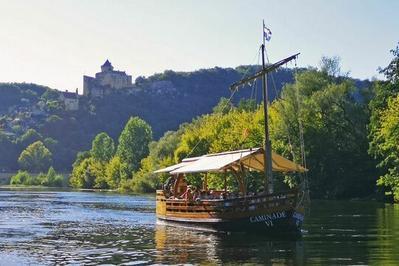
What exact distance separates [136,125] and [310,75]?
82.9m

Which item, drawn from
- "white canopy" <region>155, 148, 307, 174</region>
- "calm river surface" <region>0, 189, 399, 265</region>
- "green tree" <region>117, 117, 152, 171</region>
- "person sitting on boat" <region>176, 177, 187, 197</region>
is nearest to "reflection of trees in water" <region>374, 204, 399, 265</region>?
"calm river surface" <region>0, 189, 399, 265</region>

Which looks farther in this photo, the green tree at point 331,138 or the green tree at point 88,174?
the green tree at point 88,174

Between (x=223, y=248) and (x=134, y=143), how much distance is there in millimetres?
145827

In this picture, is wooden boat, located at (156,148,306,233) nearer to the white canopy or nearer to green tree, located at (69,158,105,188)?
the white canopy

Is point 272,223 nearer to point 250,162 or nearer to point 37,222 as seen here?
point 250,162

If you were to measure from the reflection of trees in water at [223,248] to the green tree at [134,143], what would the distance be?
130968mm

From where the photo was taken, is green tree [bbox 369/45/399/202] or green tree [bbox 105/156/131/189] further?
green tree [bbox 105/156/131/189]

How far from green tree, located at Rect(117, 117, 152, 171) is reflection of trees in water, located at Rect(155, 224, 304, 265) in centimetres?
13097

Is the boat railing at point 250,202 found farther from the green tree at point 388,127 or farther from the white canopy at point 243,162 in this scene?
the green tree at point 388,127

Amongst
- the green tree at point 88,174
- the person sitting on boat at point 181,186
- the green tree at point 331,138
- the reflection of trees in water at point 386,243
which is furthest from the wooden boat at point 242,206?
the green tree at point 88,174

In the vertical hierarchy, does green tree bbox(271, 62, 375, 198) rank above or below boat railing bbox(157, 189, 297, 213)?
above

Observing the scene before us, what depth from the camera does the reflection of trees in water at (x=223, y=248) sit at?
29156 mm

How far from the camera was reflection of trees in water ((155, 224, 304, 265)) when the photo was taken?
29.2 metres

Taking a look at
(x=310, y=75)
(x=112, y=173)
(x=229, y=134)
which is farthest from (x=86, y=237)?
(x=112, y=173)
